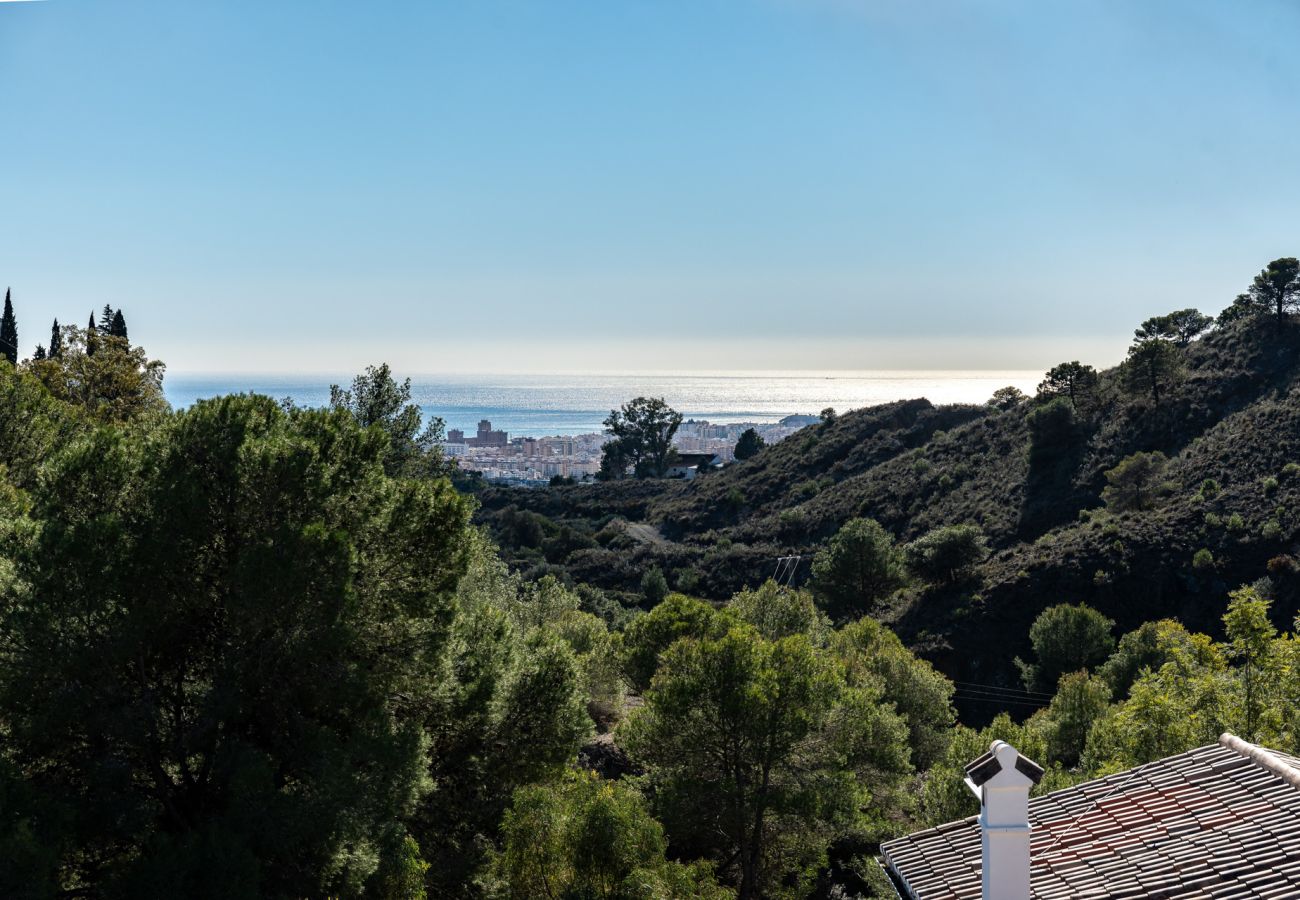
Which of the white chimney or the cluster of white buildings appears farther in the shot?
the cluster of white buildings

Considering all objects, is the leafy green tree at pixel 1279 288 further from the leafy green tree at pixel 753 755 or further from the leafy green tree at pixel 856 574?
the leafy green tree at pixel 753 755

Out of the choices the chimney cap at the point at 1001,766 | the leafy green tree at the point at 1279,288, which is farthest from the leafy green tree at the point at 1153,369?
the chimney cap at the point at 1001,766

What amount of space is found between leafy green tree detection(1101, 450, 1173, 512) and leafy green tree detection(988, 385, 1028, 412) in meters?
22.4

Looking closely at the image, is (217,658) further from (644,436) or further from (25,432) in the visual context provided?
(644,436)

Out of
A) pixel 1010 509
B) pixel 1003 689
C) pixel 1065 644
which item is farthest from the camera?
pixel 1010 509

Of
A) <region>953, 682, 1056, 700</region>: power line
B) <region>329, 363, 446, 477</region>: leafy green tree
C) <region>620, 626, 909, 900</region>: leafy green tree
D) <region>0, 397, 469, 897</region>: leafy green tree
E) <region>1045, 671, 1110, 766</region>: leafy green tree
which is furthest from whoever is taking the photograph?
<region>953, 682, 1056, 700</region>: power line

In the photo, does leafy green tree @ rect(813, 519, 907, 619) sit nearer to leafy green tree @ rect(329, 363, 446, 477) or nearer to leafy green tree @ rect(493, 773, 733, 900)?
leafy green tree @ rect(329, 363, 446, 477)

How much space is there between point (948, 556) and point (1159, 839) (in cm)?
4122

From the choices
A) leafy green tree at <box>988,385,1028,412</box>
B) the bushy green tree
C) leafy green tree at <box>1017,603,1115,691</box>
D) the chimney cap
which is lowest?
leafy green tree at <box>1017,603,1115,691</box>

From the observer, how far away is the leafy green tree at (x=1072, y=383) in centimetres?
5982

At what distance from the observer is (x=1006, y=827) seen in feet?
21.0

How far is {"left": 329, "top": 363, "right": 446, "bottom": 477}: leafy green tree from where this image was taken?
22.6m

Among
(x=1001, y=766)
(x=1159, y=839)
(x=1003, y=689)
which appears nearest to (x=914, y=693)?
(x=1003, y=689)

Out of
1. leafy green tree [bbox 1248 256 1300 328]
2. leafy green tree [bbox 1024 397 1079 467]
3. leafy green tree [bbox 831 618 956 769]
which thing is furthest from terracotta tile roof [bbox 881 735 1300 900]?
leafy green tree [bbox 1248 256 1300 328]
